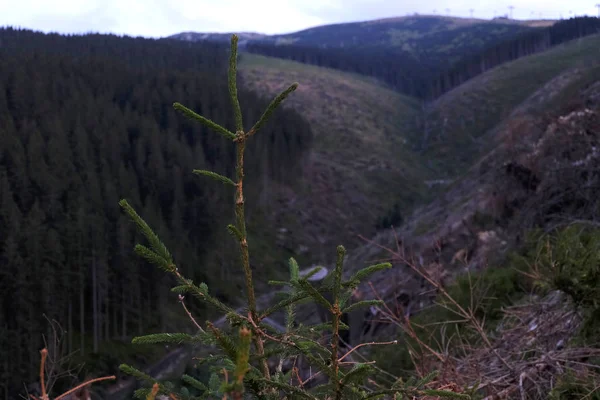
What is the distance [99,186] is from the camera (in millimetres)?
38531

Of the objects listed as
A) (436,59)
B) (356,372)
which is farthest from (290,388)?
(436,59)

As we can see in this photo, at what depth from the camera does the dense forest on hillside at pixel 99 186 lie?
92.3 feet

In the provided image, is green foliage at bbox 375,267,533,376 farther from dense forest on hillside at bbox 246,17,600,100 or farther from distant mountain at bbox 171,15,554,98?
distant mountain at bbox 171,15,554,98


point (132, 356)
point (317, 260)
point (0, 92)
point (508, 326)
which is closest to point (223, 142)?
point (317, 260)

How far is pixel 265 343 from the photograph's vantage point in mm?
2096

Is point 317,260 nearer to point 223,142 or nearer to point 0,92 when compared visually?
point 223,142

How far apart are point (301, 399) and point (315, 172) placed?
61676 millimetres

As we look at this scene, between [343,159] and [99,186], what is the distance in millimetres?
35173

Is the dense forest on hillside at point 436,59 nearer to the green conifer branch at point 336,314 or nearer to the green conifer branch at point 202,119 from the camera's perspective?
the green conifer branch at point 202,119

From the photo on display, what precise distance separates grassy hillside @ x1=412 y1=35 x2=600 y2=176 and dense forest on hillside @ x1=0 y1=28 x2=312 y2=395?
68.4ft

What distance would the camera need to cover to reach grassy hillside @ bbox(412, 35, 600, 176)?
69.6 m

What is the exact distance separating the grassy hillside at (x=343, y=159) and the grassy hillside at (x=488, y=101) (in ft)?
12.3

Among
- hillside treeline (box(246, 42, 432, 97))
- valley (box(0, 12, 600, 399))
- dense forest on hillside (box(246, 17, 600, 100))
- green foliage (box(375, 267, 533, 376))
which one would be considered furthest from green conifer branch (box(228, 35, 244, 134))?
hillside treeline (box(246, 42, 432, 97))

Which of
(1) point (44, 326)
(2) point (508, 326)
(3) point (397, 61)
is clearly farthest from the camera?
(3) point (397, 61)
